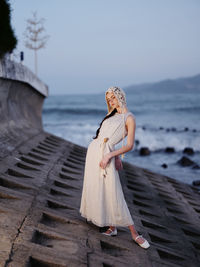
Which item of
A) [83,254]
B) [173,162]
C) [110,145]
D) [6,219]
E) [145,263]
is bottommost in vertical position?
[173,162]

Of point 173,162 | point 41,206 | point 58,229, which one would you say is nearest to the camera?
point 58,229

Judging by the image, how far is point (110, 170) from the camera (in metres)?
3.43

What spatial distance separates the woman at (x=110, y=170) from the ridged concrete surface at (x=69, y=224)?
26 cm

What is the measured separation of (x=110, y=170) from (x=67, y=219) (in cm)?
82

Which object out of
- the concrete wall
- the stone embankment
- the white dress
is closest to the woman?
the white dress

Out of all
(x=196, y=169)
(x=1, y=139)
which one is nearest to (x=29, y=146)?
(x=1, y=139)

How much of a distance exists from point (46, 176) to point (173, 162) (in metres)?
8.89

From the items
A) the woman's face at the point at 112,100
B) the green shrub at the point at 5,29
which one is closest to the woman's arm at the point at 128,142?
the woman's face at the point at 112,100

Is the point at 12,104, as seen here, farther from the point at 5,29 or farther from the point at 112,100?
the point at 112,100

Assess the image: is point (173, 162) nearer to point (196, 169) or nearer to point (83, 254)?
point (196, 169)

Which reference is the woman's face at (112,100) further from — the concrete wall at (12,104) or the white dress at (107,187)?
the concrete wall at (12,104)

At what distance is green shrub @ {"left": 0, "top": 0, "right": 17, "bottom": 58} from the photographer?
808 cm

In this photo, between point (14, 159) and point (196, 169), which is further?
point (196, 169)

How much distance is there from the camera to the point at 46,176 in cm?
527
